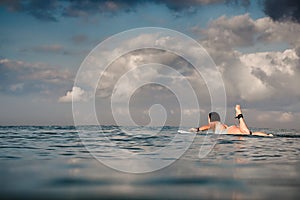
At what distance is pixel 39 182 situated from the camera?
16.1 ft

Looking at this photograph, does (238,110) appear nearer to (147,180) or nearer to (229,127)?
(229,127)

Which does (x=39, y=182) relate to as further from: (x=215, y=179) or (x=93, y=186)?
(x=215, y=179)

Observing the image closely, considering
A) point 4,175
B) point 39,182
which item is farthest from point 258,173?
point 4,175

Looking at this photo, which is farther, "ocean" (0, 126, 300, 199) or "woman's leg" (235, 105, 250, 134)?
"woman's leg" (235, 105, 250, 134)

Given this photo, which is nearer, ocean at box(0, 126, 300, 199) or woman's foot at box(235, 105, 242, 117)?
ocean at box(0, 126, 300, 199)

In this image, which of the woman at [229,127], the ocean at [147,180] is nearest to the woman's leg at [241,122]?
the woman at [229,127]

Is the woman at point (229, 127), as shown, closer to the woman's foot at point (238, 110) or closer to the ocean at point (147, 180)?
the woman's foot at point (238, 110)

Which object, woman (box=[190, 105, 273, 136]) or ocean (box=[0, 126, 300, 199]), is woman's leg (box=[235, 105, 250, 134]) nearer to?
woman (box=[190, 105, 273, 136])

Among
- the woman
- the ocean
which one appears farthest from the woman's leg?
the ocean

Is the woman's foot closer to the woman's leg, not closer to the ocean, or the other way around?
the woman's leg

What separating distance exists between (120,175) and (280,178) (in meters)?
3.10

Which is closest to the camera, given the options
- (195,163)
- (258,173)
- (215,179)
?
(215,179)

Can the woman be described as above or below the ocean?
above

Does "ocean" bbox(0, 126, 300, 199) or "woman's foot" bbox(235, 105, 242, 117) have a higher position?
"woman's foot" bbox(235, 105, 242, 117)
